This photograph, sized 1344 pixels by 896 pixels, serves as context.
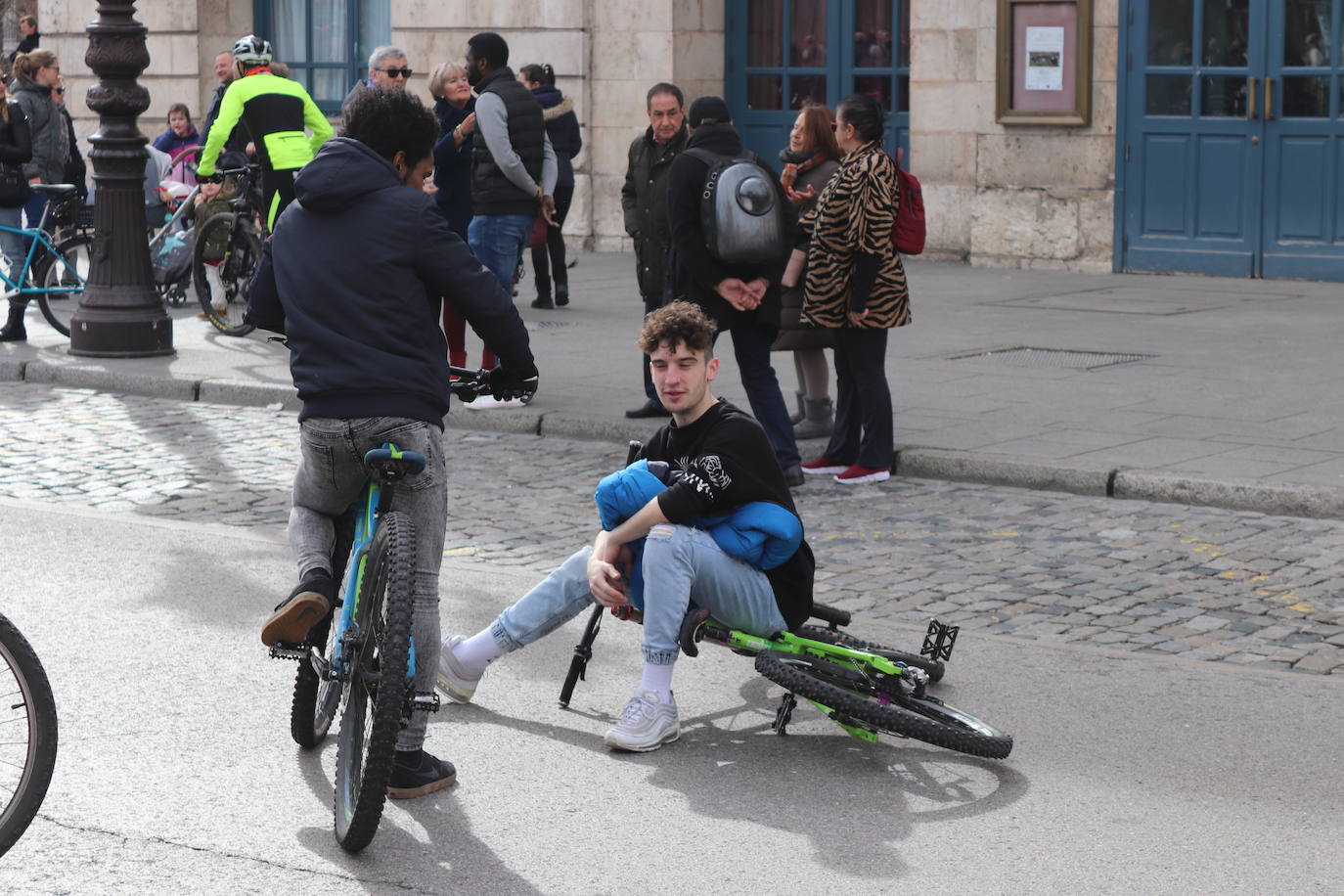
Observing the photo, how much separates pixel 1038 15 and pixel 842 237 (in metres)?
8.31

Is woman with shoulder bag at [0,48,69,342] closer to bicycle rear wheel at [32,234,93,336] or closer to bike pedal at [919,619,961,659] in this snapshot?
bicycle rear wheel at [32,234,93,336]

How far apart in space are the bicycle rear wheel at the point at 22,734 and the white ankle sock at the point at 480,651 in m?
1.58

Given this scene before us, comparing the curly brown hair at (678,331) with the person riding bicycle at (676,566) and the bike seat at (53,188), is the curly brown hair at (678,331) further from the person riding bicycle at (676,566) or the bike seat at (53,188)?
the bike seat at (53,188)

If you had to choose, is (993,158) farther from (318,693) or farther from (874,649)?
(318,693)

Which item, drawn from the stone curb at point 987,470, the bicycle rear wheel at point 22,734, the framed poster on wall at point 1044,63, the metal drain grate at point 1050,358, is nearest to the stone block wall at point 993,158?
the framed poster on wall at point 1044,63

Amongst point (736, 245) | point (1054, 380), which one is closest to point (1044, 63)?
point (1054, 380)

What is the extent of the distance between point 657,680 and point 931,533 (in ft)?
9.09

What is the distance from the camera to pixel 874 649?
17.6 feet

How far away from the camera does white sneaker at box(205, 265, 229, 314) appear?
13.7 metres

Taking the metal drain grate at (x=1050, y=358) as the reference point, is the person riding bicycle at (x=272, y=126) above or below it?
above

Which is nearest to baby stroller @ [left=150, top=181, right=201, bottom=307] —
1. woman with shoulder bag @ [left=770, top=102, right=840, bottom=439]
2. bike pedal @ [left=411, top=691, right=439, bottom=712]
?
woman with shoulder bag @ [left=770, top=102, right=840, bottom=439]

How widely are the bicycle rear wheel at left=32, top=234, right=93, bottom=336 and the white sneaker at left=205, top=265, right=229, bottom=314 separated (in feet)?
2.58

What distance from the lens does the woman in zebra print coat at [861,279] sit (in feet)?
29.0

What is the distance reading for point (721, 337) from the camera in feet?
43.4
